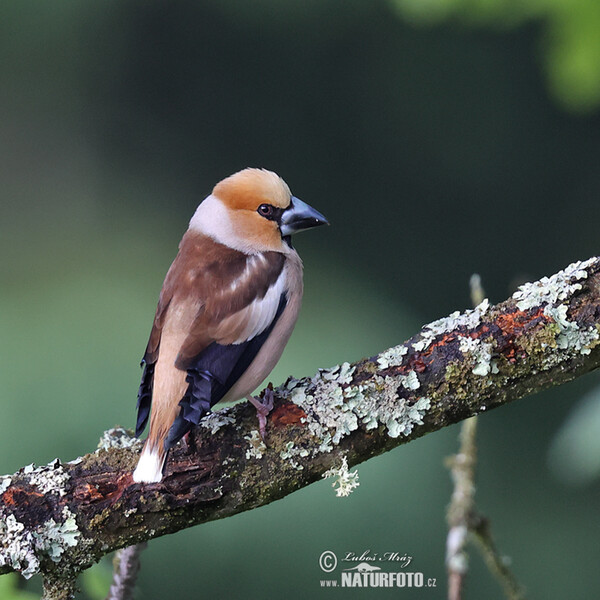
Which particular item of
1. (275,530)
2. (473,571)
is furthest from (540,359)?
(473,571)

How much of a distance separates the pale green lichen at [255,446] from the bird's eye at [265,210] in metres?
0.56

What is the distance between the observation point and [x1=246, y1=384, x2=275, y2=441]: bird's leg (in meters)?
1.57

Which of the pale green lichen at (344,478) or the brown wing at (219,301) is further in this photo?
the brown wing at (219,301)

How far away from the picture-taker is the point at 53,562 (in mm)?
1493

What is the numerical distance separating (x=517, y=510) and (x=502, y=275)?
999mm

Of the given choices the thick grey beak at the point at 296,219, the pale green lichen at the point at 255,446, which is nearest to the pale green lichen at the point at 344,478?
the pale green lichen at the point at 255,446

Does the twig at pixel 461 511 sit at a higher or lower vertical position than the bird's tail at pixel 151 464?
higher

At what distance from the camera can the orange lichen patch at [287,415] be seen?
158 cm

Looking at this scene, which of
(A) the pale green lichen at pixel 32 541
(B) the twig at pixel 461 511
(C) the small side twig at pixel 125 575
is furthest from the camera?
(B) the twig at pixel 461 511

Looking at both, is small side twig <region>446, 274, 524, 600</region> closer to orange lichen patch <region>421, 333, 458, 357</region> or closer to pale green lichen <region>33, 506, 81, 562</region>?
orange lichen patch <region>421, 333, 458, 357</region>

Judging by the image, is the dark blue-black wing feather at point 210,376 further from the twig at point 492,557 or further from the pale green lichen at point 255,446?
the twig at point 492,557

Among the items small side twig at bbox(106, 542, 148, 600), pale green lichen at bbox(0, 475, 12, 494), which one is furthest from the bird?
small side twig at bbox(106, 542, 148, 600)

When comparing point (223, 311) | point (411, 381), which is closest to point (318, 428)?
point (411, 381)

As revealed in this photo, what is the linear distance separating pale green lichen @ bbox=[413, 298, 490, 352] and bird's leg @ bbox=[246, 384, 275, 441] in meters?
0.29
